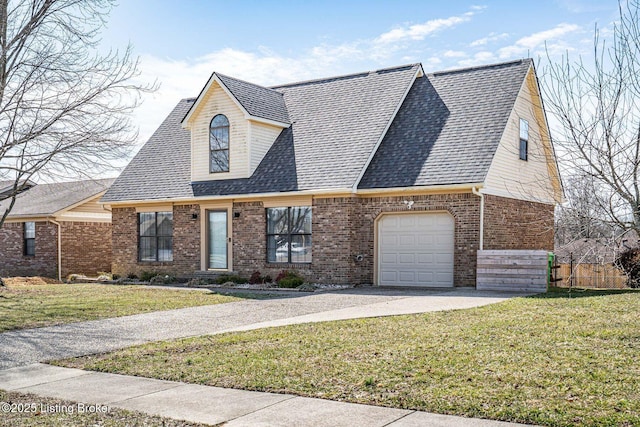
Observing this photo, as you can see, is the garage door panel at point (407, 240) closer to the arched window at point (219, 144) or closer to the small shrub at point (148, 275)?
the arched window at point (219, 144)

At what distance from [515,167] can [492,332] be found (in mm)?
12105

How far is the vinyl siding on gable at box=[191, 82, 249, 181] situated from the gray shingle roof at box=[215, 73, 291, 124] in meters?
0.33

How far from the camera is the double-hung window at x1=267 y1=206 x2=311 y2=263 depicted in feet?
68.7

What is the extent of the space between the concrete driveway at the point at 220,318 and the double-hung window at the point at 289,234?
3027 millimetres

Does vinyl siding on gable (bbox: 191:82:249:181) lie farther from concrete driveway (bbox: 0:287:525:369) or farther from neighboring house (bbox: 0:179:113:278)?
neighboring house (bbox: 0:179:113:278)

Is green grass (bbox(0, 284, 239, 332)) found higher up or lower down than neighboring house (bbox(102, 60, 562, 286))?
lower down

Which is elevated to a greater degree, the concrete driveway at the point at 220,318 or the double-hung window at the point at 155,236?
the double-hung window at the point at 155,236

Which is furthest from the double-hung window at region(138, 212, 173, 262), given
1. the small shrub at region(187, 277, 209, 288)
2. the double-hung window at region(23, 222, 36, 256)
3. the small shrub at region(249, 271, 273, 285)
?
the double-hung window at region(23, 222, 36, 256)

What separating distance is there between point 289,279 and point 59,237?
1372 centimetres

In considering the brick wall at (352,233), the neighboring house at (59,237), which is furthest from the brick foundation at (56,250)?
the brick wall at (352,233)

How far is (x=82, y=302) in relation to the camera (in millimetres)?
16719

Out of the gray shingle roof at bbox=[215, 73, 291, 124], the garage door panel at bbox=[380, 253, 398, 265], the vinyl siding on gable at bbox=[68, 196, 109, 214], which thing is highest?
the gray shingle roof at bbox=[215, 73, 291, 124]

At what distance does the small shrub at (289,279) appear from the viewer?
782 inches
